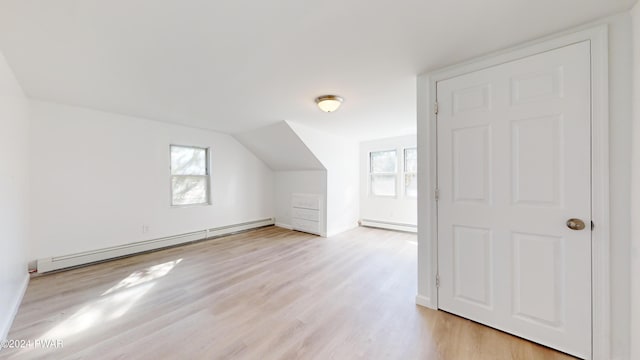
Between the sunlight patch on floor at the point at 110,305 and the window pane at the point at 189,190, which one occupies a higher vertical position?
the window pane at the point at 189,190

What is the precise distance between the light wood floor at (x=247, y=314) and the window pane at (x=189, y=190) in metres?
1.21

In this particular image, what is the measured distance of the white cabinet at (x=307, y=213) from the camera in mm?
4809

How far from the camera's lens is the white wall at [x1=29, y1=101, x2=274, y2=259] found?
9.57ft

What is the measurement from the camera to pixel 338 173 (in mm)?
5070

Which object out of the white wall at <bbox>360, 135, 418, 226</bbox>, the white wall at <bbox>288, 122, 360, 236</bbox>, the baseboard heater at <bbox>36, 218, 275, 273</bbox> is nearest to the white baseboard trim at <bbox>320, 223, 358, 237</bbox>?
the white wall at <bbox>288, 122, 360, 236</bbox>

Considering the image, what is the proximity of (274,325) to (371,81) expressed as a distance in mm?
2449

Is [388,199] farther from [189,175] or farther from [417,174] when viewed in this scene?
[189,175]

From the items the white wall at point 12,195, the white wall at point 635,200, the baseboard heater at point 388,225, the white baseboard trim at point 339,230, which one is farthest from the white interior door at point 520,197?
the white wall at point 12,195

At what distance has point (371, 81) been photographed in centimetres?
236

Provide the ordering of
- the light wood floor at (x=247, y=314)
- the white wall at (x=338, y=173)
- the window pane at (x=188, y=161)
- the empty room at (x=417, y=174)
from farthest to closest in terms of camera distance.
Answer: the white wall at (x=338, y=173) → the window pane at (x=188, y=161) → the light wood floor at (x=247, y=314) → the empty room at (x=417, y=174)

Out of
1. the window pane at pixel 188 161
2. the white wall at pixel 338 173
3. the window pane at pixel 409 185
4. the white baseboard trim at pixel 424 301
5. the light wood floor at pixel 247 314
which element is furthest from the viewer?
the window pane at pixel 409 185

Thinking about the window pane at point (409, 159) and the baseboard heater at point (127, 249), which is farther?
the window pane at point (409, 159)

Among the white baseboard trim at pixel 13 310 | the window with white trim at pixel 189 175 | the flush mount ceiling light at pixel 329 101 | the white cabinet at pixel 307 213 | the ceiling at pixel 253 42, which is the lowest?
the white baseboard trim at pixel 13 310

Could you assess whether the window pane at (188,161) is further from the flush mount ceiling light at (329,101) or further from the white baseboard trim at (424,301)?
the white baseboard trim at (424,301)
